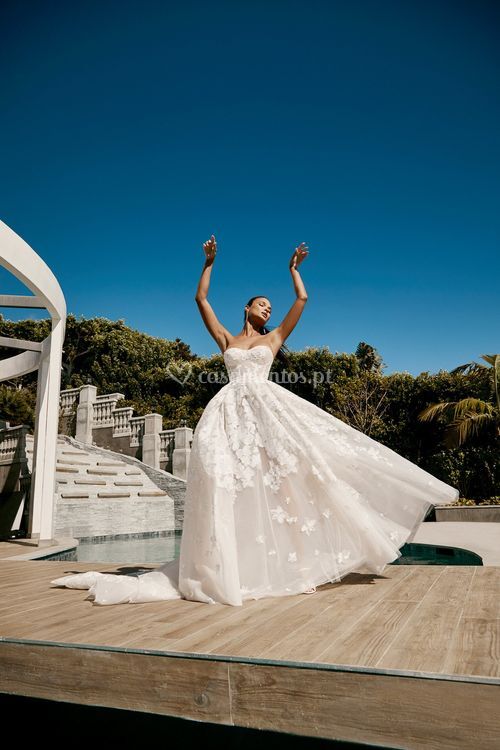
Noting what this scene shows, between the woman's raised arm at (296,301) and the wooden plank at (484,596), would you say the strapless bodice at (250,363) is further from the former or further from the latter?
the wooden plank at (484,596)

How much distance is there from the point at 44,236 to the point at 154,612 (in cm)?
2417

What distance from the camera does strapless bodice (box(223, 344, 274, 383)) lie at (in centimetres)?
342

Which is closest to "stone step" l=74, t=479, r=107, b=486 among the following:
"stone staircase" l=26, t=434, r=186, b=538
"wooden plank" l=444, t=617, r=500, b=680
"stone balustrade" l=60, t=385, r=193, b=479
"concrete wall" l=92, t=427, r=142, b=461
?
"stone staircase" l=26, t=434, r=186, b=538

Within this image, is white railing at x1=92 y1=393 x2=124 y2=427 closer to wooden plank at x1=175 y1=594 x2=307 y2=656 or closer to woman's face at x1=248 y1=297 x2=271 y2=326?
woman's face at x1=248 y1=297 x2=271 y2=326

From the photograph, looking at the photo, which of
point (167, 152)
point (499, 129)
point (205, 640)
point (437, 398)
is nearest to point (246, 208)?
point (167, 152)

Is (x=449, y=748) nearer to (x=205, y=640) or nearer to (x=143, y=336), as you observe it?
(x=205, y=640)

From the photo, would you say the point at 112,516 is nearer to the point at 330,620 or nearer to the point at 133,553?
the point at 133,553

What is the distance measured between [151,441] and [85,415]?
3.59 meters

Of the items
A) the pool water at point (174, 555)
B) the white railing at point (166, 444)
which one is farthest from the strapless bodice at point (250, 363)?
the white railing at point (166, 444)

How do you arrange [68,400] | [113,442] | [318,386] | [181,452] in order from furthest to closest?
[318,386] → [68,400] → [113,442] → [181,452]

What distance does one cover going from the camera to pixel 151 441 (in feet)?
57.9

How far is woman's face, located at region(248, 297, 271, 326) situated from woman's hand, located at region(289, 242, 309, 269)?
0.37 meters

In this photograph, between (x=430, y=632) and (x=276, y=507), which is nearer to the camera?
(x=430, y=632)

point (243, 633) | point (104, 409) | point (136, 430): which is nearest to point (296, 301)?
point (243, 633)
